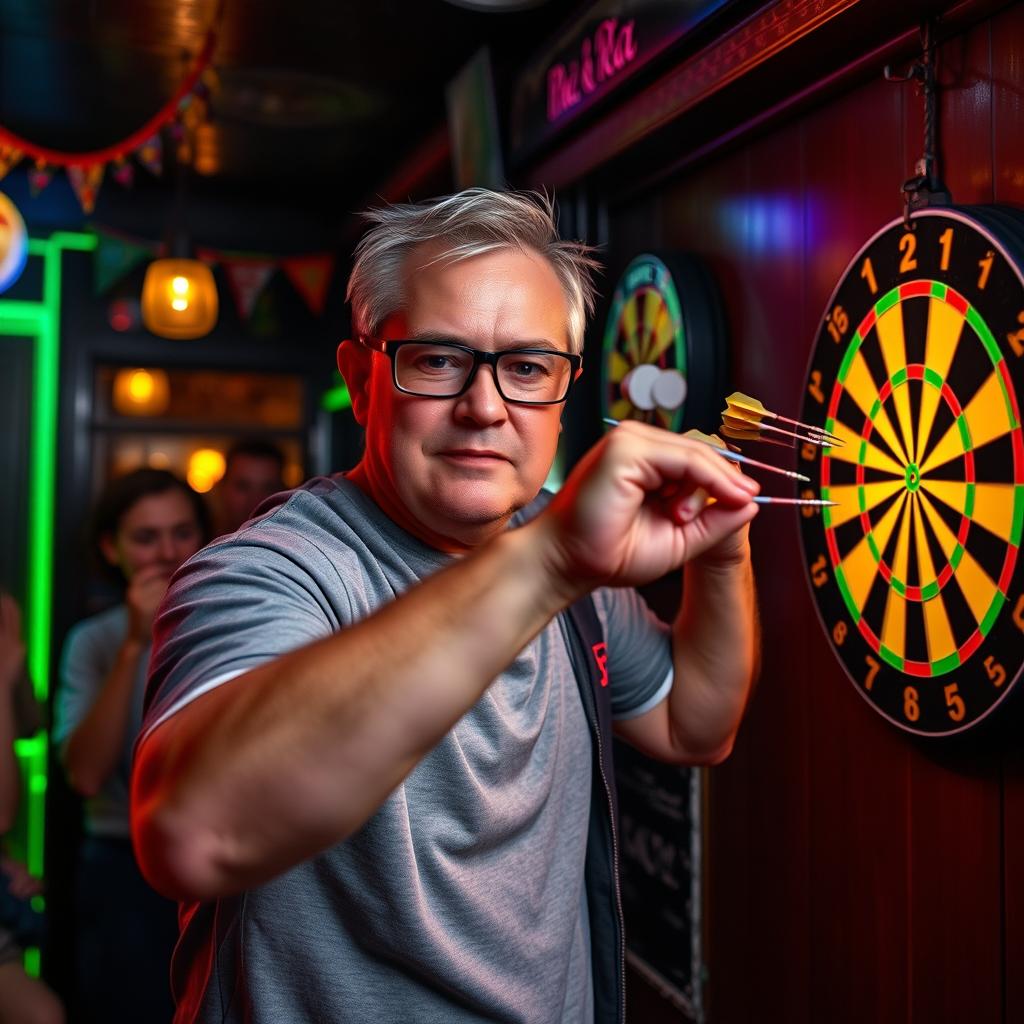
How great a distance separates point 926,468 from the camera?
1.72 metres

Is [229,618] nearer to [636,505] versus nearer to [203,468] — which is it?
[636,505]

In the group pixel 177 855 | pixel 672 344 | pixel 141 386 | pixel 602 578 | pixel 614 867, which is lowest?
pixel 614 867

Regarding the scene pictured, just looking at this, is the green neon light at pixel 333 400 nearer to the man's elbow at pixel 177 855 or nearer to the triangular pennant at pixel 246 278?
the triangular pennant at pixel 246 278

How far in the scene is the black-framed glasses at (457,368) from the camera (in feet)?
4.52

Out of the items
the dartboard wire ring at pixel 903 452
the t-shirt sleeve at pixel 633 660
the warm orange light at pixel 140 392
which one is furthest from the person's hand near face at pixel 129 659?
the warm orange light at pixel 140 392

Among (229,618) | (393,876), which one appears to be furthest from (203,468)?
(229,618)

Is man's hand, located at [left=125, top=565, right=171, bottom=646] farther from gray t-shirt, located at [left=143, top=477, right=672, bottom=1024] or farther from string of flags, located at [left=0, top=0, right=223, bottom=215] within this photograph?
gray t-shirt, located at [left=143, top=477, right=672, bottom=1024]


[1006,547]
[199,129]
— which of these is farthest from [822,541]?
[199,129]

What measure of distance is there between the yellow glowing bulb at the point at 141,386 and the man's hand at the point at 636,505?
15.9 ft

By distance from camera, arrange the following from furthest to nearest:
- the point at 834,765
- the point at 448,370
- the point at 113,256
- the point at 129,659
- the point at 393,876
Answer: the point at 113,256 → the point at 129,659 → the point at 834,765 → the point at 448,370 → the point at 393,876

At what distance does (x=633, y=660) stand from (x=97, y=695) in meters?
2.16

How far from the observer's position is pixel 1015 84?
5.38ft

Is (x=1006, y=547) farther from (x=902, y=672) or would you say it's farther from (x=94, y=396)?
(x=94, y=396)

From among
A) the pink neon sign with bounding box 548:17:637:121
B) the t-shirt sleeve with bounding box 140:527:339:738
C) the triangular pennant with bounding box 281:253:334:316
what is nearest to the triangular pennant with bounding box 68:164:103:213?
the triangular pennant with bounding box 281:253:334:316
